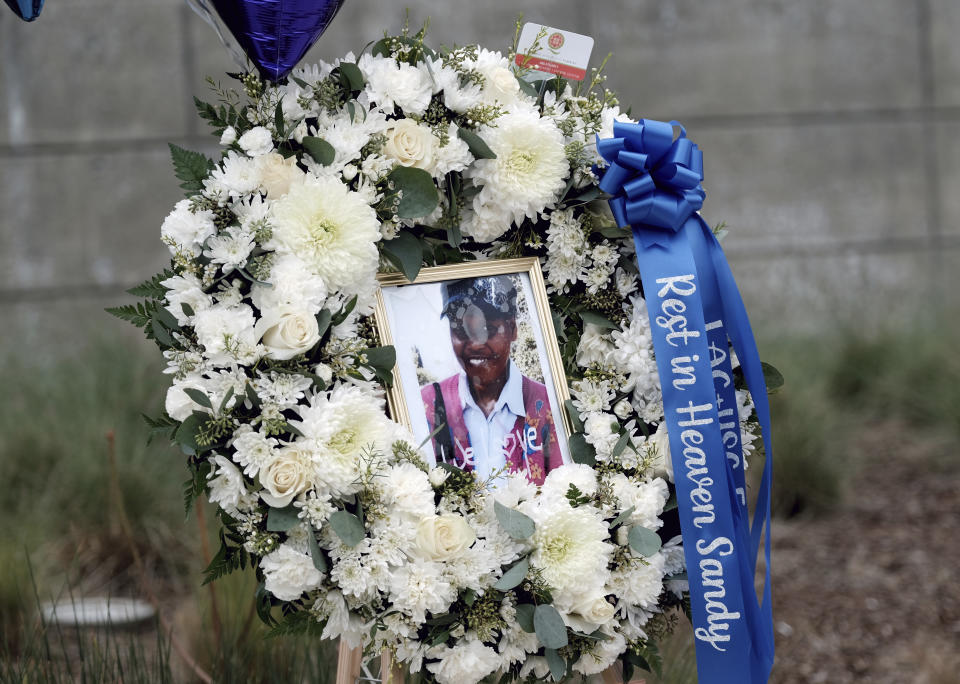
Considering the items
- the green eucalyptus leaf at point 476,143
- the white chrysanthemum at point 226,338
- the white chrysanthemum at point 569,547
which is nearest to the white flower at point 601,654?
the white chrysanthemum at point 569,547

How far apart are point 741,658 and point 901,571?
1817mm

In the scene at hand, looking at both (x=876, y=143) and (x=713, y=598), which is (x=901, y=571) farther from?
(x=876, y=143)

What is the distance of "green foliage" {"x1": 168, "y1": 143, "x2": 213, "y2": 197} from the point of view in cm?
147

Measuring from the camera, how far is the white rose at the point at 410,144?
4.94 ft

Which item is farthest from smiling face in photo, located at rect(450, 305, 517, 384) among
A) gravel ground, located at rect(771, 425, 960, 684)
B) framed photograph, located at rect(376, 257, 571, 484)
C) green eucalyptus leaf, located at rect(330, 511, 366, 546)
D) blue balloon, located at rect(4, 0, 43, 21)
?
gravel ground, located at rect(771, 425, 960, 684)

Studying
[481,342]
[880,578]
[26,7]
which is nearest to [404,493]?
[481,342]

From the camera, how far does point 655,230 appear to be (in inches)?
63.6

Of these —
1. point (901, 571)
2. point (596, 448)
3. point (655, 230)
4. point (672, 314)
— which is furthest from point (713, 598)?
point (901, 571)

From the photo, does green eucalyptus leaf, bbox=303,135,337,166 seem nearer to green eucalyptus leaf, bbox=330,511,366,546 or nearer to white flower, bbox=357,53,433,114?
white flower, bbox=357,53,433,114

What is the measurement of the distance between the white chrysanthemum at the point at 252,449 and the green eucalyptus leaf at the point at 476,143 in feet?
1.96

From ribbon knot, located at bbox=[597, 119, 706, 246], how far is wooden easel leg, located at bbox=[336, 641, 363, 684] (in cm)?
88

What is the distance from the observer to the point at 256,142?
4.77ft

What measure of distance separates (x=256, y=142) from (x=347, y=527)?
625 mm

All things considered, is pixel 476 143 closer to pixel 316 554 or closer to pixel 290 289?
pixel 290 289
